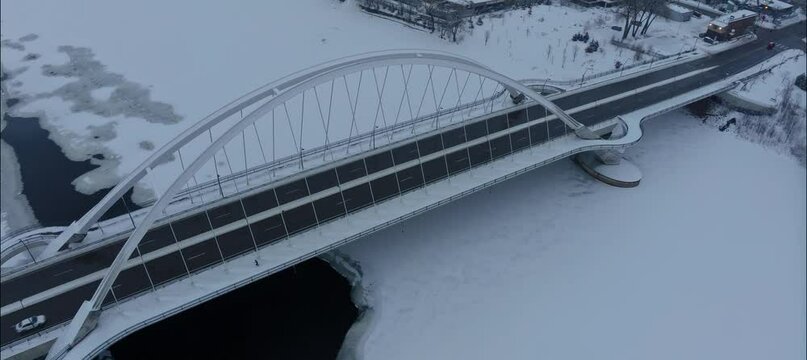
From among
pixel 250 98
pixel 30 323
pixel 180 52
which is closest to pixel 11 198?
pixel 30 323

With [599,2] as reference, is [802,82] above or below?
below

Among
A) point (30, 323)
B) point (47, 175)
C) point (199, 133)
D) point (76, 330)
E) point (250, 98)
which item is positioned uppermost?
point (250, 98)

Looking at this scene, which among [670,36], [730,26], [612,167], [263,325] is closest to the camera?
[263,325]

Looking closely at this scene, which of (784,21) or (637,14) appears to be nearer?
(637,14)

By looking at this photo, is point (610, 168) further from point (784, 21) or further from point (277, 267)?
point (784, 21)

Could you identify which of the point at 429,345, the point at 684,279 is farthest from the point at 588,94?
the point at 429,345

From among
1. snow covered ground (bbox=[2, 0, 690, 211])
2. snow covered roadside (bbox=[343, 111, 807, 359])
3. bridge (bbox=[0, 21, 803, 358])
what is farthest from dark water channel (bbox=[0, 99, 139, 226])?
snow covered roadside (bbox=[343, 111, 807, 359])

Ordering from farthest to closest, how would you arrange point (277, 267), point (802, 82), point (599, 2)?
point (599, 2)
point (802, 82)
point (277, 267)
